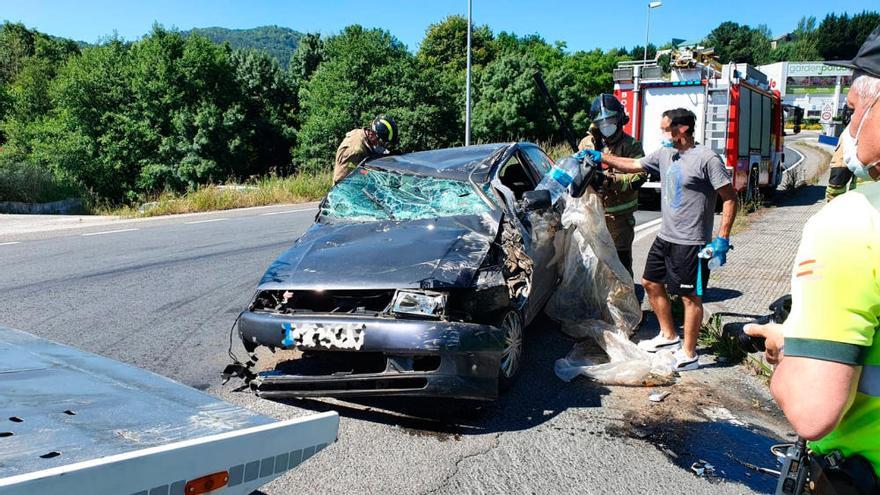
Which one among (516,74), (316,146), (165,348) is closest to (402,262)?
(165,348)

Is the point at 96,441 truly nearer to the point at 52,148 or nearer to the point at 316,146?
the point at 316,146

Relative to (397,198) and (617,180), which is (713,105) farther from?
(397,198)

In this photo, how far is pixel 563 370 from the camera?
4480 mm

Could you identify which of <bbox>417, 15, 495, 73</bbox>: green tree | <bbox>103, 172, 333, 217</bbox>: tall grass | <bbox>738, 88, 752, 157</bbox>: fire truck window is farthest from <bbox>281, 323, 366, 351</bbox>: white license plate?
<bbox>417, 15, 495, 73</bbox>: green tree

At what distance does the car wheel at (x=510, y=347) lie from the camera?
13.3 feet

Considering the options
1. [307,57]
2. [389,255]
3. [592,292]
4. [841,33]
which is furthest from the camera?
[841,33]

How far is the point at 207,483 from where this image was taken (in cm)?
151

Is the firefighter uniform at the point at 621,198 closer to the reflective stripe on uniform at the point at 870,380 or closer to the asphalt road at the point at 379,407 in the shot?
the asphalt road at the point at 379,407

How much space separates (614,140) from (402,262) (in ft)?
9.23

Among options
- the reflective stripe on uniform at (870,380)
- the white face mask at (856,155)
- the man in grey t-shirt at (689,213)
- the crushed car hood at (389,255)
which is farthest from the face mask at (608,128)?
the reflective stripe on uniform at (870,380)

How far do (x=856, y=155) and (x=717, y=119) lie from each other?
1282cm

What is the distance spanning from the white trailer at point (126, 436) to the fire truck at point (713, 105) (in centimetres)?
1268

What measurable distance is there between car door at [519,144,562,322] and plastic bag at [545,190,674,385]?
14cm

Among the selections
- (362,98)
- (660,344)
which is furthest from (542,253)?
(362,98)
